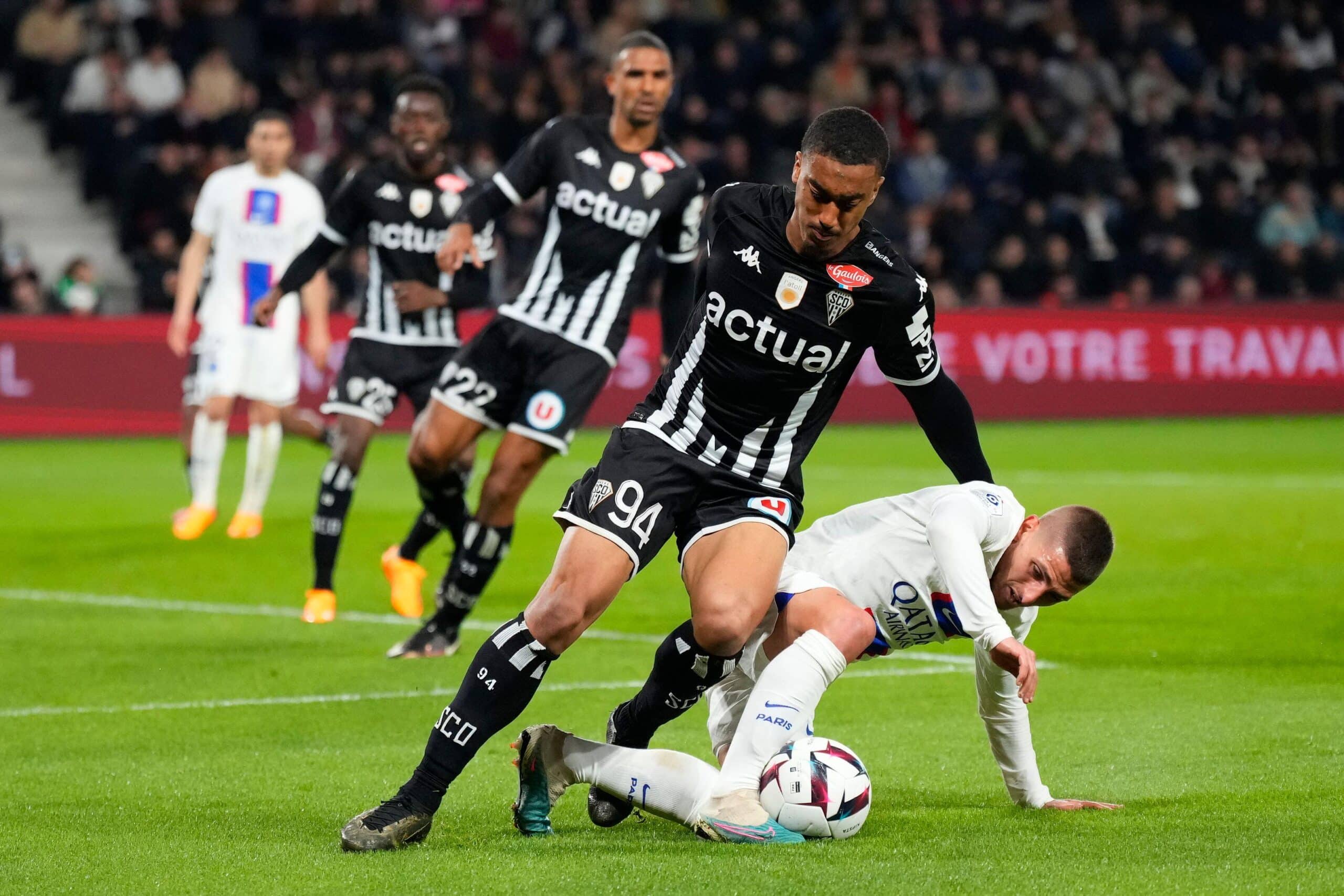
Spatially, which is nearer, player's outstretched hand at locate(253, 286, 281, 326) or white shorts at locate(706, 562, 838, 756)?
white shorts at locate(706, 562, 838, 756)

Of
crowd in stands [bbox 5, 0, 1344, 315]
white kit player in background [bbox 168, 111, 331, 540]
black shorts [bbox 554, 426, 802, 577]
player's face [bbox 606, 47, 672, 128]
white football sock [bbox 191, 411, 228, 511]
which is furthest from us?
crowd in stands [bbox 5, 0, 1344, 315]

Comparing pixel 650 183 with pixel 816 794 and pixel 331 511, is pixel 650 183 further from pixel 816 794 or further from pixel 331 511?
pixel 816 794

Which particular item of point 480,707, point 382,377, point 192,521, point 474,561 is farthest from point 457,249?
point 192,521

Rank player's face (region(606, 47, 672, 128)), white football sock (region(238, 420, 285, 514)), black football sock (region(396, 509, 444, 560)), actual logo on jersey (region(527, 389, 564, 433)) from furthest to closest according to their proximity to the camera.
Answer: white football sock (region(238, 420, 285, 514)), black football sock (region(396, 509, 444, 560)), actual logo on jersey (region(527, 389, 564, 433)), player's face (region(606, 47, 672, 128))

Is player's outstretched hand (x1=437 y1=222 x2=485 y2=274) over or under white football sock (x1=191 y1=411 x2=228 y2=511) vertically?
over

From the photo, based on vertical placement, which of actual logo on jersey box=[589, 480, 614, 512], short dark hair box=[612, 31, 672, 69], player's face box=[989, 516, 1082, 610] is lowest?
player's face box=[989, 516, 1082, 610]

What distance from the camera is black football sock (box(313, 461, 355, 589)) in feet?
28.6

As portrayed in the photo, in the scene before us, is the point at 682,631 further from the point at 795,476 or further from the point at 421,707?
the point at 421,707

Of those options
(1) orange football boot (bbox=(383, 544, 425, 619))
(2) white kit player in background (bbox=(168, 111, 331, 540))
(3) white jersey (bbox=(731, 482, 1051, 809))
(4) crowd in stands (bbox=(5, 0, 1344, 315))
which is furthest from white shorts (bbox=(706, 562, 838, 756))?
(4) crowd in stands (bbox=(5, 0, 1344, 315))

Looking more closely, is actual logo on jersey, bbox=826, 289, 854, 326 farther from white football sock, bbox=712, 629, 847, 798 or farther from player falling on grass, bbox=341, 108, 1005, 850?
white football sock, bbox=712, 629, 847, 798

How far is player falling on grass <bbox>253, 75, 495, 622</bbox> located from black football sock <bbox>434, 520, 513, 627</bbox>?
825 mm

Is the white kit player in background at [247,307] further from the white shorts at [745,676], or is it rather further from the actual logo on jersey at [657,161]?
the white shorts at [745,676]

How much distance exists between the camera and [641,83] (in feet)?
24.6

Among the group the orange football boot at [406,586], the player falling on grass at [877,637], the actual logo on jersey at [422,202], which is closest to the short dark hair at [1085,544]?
the player falling on grass at [877,637]
